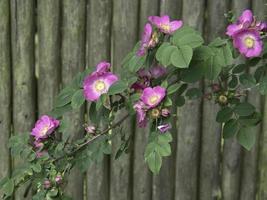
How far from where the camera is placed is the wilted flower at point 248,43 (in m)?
1.52

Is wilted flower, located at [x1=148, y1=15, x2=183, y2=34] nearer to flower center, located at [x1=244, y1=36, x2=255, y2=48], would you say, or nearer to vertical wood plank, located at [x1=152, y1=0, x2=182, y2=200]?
flower center, located at [x1=244, y1=36, x2=255, y2=48]

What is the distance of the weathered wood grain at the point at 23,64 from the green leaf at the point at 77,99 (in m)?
1.64

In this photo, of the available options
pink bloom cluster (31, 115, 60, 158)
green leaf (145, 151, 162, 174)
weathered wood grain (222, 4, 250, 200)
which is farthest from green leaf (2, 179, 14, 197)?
weathered wood grain (222, 4, 250, 200)

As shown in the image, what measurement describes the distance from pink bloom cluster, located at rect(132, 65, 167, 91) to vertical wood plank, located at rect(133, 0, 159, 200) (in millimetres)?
1581

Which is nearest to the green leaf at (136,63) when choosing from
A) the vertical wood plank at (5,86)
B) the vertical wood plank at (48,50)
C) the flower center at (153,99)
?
the flower center at (153,99)

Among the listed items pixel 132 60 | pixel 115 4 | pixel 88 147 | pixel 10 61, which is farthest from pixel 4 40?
pixel 132 60

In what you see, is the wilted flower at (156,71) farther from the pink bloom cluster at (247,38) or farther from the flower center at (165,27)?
the pink bloom cluster at (247,38)

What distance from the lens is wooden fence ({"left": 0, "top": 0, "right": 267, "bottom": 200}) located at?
322 cm

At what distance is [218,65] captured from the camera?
1546 mm

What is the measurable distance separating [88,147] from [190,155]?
4.96ft

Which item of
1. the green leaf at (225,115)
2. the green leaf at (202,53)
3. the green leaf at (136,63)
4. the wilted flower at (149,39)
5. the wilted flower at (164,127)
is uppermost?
the wilted flower at (149,39)

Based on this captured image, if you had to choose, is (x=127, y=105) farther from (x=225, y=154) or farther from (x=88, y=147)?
(x=225, y=154)

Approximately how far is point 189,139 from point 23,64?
88cm

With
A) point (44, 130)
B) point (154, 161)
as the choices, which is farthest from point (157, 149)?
point (44, 130)
